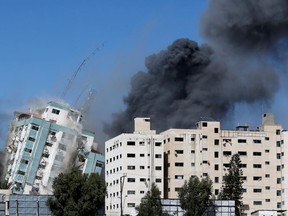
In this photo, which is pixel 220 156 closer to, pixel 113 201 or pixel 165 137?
pixel 165 137

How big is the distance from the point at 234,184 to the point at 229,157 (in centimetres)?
1133

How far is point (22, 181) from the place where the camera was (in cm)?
12194

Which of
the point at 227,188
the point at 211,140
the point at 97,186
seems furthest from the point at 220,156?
the point at 97,186

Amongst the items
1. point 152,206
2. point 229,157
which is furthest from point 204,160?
point 152,206

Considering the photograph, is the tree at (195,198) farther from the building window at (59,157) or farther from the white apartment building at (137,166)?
the building window at (59,157)

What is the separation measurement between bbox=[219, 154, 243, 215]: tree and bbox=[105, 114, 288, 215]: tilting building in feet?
25.0

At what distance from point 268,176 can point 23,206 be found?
4993cm

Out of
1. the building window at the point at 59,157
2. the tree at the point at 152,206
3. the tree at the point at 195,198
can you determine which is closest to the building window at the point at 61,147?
the building window at the point at 59,157

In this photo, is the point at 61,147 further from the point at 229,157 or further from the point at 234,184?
the point at 234,184

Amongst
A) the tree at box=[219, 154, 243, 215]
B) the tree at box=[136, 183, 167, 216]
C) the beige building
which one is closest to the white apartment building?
the beige building

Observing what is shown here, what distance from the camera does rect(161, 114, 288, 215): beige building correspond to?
393 feet

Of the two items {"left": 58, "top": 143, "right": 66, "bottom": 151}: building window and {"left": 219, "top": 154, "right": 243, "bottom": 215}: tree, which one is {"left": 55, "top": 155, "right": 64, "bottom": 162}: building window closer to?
{"left": 58, "top": 143, "right": 66, "bottom": 151}: building window

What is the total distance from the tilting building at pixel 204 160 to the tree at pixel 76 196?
3110 cm

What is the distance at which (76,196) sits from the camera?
84688 millimetres
